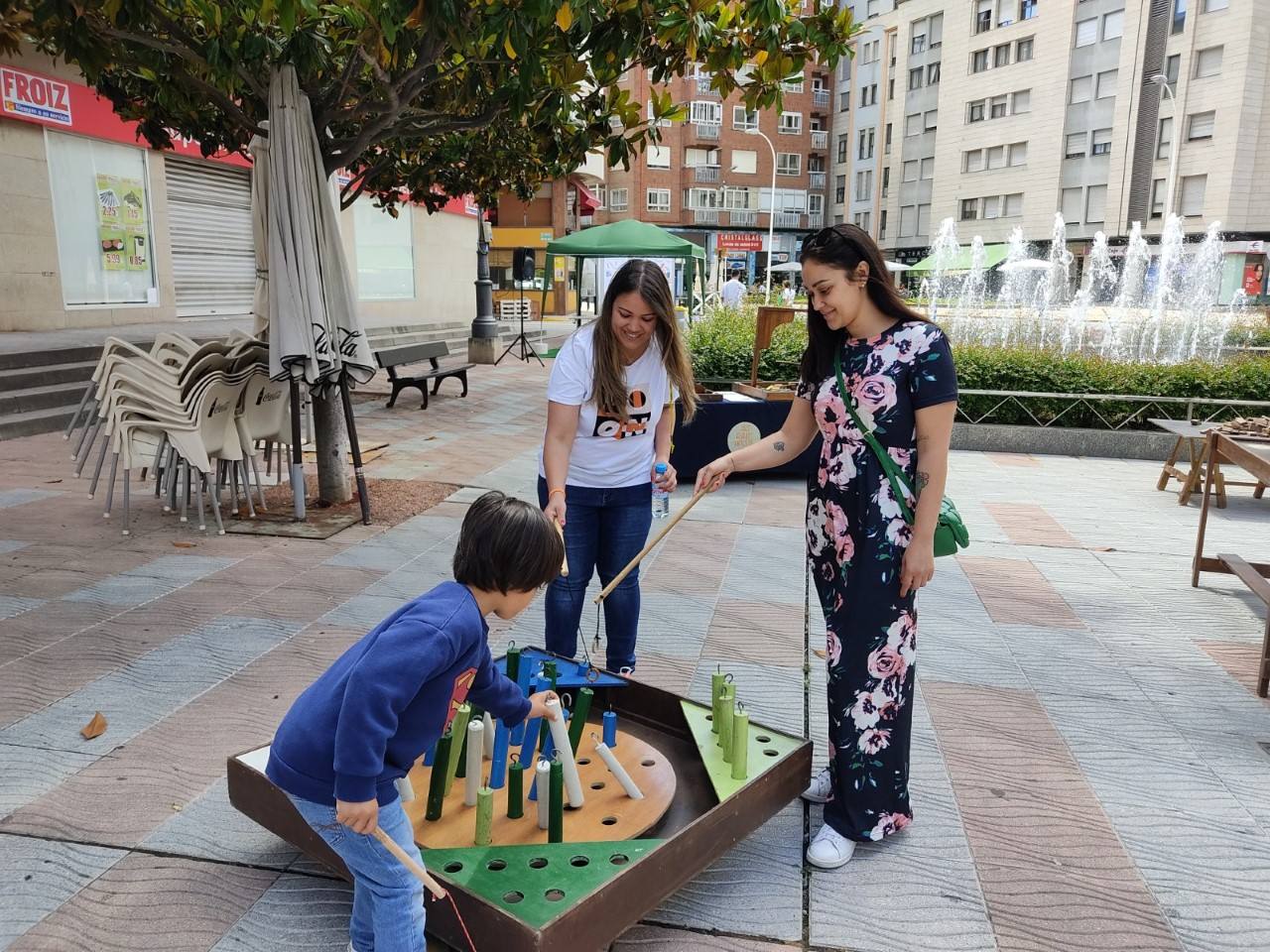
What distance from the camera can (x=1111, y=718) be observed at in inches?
147

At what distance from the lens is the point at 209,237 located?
16.1 meters

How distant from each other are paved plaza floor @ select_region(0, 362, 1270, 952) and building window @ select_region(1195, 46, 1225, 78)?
3789cm

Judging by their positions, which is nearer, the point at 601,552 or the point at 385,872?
the point at 385,872

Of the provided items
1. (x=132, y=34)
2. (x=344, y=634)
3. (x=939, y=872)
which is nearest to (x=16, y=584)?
(x=344, y=634)

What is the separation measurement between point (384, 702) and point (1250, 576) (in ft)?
14.6

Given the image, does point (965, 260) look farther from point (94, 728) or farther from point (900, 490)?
point (94, 728)

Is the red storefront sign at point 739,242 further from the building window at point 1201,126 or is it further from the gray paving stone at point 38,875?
the gray paving stone at point 38,875

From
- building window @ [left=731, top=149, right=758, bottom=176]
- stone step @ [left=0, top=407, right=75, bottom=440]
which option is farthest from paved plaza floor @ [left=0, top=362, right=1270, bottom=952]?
building window @ [left=731, top=149, right=758, bottom=176]

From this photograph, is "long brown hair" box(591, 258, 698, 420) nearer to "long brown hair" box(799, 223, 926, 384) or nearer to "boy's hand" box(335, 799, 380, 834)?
"long brown hair" box(799, 223, 926, 384)

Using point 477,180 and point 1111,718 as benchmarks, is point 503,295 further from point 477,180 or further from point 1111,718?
point 1111,718

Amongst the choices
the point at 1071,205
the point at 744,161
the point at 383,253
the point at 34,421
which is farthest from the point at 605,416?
the point at 744,161

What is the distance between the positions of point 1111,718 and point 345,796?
10.4ft

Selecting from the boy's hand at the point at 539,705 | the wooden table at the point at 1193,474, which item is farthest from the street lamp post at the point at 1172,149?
the boy's hand at the point at 539,705

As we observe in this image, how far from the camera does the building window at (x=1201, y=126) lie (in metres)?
36.5
